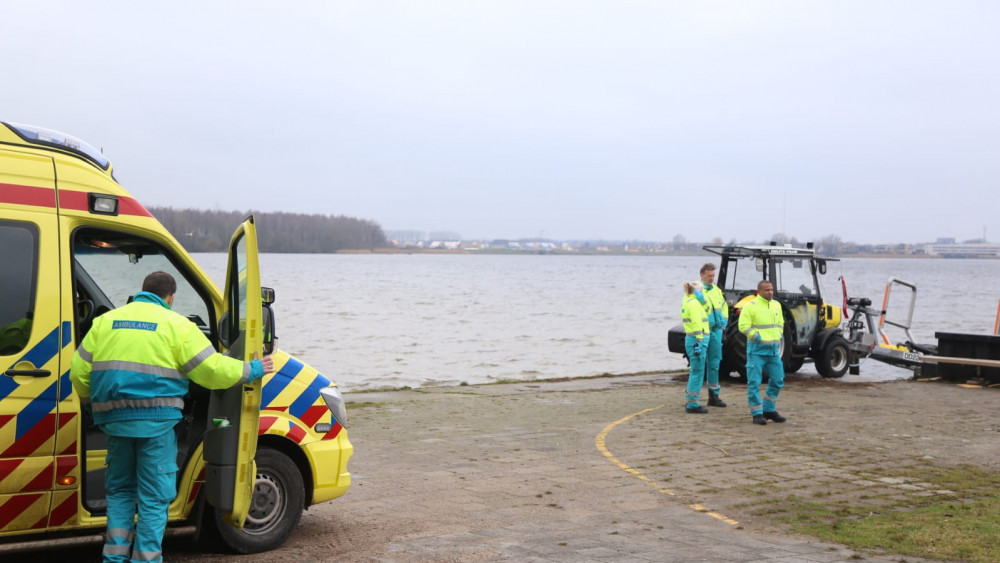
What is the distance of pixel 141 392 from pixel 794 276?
14.7 m

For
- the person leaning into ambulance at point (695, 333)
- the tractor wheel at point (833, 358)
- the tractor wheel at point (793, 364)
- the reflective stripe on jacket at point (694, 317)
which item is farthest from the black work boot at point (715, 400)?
the tractor wheel at point (833, 358)

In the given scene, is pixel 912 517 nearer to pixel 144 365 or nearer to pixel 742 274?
pixel 144 365

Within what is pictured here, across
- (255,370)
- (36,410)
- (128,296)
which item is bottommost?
(36,410)

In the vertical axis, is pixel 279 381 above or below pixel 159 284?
below

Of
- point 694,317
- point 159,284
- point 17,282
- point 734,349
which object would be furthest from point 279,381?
point 734,349

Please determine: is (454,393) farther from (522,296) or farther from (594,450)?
(522,296)

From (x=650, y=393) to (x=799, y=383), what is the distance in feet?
11.1

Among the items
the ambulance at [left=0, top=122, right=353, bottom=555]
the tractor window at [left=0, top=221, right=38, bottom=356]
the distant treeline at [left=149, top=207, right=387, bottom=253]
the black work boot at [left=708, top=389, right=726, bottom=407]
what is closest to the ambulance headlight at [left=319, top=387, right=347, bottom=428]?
the ambulance at [left=0, top=122, right=353, bottom=555]

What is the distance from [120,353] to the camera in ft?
17.2

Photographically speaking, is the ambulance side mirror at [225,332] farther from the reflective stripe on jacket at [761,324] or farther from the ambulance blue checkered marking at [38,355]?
the reflective stripe on jacket at [761,324]

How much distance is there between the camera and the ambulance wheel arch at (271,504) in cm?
618

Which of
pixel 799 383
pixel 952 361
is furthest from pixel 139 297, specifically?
pixel 952 361

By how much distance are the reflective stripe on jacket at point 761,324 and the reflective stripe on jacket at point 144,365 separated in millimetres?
8166

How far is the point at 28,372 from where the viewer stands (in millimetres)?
5406
